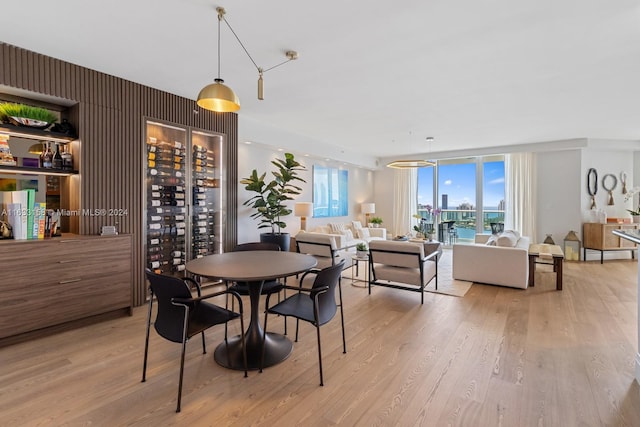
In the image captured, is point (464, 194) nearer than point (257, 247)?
No

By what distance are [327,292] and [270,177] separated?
432 cm

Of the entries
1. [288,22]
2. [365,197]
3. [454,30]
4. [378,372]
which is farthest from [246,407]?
[365,197]

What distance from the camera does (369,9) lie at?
7.68 feet

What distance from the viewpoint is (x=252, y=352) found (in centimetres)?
260

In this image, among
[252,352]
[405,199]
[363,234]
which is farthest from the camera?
[405,199]

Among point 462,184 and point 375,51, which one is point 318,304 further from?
point 462,184

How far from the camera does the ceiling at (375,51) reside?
237cm

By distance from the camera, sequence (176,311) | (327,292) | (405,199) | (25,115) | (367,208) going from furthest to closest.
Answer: (405,199)
(367,208)
(25,115)
(327,292)
(176,311)

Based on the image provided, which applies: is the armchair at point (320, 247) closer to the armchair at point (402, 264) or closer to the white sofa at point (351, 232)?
the armchair at point (402, 264)

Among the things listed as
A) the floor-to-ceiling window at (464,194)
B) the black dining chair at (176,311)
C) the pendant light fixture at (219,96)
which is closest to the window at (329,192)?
the floor-to-ceiling window at (464,194)

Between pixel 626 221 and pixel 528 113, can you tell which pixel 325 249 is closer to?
pixel 528 113

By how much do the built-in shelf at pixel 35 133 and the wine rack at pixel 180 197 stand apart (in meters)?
0.83

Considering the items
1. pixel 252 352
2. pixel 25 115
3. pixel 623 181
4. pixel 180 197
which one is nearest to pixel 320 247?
pixel 180 197

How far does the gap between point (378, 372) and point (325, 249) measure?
268cm
